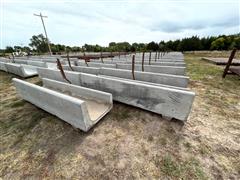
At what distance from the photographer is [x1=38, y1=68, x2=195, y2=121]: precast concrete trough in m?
2.13

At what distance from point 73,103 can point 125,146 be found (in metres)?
1.08

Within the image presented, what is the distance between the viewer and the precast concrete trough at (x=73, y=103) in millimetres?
1918

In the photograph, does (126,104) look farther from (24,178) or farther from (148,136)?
(24,178)

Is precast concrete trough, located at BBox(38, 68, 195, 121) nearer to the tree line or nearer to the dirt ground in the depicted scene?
the dirt ground

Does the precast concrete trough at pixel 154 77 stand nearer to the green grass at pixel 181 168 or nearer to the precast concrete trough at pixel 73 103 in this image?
the precast concrete trough at pixel 73 103

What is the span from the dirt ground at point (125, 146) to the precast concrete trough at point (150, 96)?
0.21 m

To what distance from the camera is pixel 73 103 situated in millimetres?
1853

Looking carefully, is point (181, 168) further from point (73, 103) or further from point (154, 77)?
point (154, 77)

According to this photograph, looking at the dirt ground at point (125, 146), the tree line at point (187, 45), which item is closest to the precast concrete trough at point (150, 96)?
the dirt ground at point (125, 146)

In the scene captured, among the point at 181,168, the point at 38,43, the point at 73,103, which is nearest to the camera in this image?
the point at 181,168

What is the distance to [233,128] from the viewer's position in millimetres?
2207

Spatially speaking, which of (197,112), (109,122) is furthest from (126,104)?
(197,112)

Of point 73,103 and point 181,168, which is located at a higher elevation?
point 73,103

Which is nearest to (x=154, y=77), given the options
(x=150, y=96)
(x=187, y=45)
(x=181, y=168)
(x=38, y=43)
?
(x=150, y=96)
